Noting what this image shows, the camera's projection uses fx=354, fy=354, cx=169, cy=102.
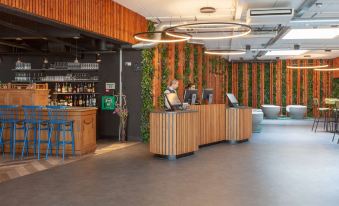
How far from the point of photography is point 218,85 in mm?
17438

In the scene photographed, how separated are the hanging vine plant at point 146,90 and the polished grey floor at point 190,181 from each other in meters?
1.93

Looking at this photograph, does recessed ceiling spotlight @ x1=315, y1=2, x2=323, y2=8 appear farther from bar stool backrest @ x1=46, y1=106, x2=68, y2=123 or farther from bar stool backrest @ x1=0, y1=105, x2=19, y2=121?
bar stool backrest @ x1=0, y1=105, x2=19, y2=121

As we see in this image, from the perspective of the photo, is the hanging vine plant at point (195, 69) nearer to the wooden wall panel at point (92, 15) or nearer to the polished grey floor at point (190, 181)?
the wooden wall panel at point (92, 15)

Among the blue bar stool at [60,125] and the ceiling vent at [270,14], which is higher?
the ceiling vent at [270,14]

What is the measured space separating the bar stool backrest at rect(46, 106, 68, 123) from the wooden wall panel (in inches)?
77.9

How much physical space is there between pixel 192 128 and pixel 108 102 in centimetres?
370

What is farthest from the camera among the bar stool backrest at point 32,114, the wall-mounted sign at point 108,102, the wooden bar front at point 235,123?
the wall-mounted sign at point 108,102

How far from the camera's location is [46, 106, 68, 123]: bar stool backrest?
27.0 ft

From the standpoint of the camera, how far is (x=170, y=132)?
25.5ft

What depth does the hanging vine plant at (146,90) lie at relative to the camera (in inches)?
420

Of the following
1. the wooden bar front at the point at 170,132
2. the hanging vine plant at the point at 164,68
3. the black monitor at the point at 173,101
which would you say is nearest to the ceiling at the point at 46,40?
the hanging vine plant at the point at 164,68

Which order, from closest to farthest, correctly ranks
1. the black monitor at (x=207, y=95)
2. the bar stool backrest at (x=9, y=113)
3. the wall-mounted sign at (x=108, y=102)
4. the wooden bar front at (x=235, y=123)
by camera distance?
1. the bar stool backrest at (x=9, y=113)
2. the black monitor at (x=207, y=95)
3. the wooden bar front at (x=235, y=123)
4. the wall-mounted sign at (x=108, y=102)

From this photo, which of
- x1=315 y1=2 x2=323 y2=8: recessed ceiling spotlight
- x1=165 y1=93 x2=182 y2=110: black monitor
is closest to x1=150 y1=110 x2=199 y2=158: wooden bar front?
x1=165 y1=93 x2=182 y2=110: black monitor

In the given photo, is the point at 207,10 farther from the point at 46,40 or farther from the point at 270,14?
the point at 46,40
